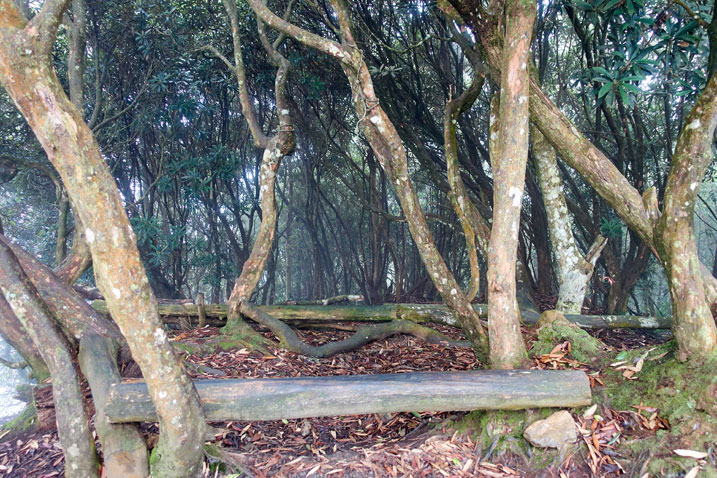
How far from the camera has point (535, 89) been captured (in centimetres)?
387

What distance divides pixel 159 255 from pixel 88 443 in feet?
16.2

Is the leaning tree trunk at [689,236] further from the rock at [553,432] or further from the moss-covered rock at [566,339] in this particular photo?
the rock at [553,432]

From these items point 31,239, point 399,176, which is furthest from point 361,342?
point 31,239

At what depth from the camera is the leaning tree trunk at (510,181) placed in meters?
3.16

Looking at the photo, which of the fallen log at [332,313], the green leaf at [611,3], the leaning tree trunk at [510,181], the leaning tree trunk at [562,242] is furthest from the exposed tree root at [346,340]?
the green leaf at [611,3]

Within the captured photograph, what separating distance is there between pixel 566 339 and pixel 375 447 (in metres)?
1.63

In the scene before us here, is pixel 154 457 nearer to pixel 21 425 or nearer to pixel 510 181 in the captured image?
pixel 21 425

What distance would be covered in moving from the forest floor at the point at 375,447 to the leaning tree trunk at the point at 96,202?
20.7 inches

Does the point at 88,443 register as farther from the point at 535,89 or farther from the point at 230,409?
the point at 535,89

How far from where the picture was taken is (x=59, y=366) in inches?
115

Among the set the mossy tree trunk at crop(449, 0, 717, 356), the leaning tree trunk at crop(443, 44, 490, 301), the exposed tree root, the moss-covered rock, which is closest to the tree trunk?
the exposed tree root

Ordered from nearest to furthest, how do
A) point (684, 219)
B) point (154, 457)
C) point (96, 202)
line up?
point (96, 202)
point (154, 457)
point (684, 219)

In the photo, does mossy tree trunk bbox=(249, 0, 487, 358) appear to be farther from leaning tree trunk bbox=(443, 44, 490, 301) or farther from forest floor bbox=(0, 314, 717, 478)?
forest floor bbox=(0, 314, 717, 478)

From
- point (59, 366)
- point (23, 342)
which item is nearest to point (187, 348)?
point (23, 342)
